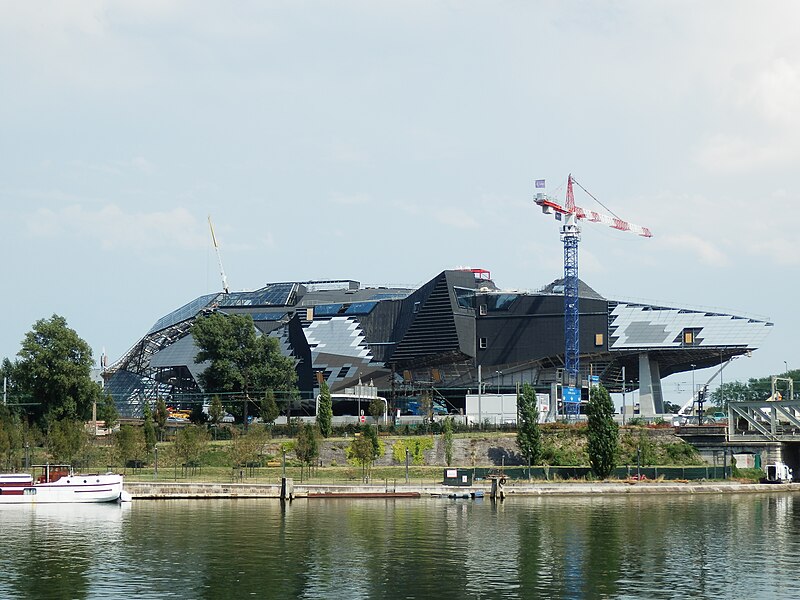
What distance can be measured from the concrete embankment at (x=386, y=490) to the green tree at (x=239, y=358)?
6503cm

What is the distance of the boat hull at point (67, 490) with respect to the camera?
350ft

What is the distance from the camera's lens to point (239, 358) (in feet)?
593

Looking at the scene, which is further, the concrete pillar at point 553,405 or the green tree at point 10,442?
the concrete pillar at point 553,405

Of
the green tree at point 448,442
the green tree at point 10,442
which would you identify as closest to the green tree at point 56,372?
the green tree at point 10,442

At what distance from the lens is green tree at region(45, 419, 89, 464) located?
123 metres

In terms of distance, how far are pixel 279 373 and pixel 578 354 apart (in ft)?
159

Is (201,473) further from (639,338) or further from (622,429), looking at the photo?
(639,338)

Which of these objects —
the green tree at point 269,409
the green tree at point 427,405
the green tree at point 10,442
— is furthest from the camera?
the green tree at point 427,405

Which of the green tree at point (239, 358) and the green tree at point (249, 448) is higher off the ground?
the green tree at point (239, 358)

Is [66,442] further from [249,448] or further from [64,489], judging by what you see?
[249,448]

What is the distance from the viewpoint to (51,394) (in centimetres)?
15200

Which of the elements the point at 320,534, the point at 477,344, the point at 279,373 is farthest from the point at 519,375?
the point at 320,534

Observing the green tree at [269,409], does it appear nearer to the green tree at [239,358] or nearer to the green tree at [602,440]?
the green tree at [239,358]

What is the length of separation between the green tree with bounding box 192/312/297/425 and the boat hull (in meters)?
68.2
